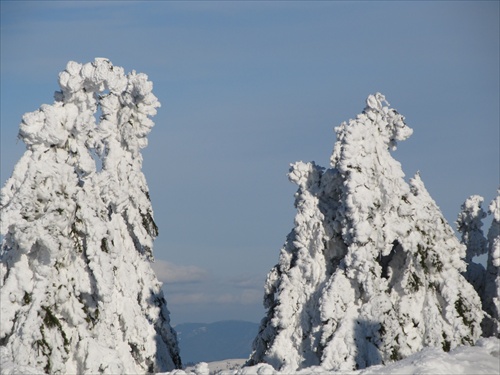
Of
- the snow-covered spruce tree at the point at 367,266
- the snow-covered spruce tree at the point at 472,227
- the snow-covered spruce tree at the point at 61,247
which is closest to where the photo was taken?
the snow-covered spruce tree at the point at 61,247

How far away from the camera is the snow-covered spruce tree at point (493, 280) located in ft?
175

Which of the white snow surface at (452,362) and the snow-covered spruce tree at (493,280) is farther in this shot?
the snow-covered spruce tree at (493,280)

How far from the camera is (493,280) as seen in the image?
55688mm

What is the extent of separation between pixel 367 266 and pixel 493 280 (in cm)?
877

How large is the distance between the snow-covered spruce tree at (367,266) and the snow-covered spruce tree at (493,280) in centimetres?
163

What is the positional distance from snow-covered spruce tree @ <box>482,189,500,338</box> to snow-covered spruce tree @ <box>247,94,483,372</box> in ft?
5.35

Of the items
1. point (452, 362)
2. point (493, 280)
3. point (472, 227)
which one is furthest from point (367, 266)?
point (452, 362)

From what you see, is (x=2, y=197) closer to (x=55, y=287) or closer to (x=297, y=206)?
(x=55, y=287)

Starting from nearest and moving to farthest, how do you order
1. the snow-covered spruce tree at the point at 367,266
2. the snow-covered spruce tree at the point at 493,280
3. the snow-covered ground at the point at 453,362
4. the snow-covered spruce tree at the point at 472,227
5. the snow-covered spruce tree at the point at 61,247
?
the snow-covered ground at the point at 453,362 → the snow-covered spruce tree at the point at 61,247 → the snow-covered spruce tree at the point at 367,266 → the snow-covered spruce tree at the point at 493,280 → the snow-covered spruce tree at the point at 472,227

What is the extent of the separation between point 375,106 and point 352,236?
19.4 feet

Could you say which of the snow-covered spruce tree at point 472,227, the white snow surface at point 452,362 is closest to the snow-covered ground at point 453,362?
the white snow surface at point 452,362

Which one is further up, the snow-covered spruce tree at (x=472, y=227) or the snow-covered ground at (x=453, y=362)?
the snow-covered spruce tree at (x=472, y=227)

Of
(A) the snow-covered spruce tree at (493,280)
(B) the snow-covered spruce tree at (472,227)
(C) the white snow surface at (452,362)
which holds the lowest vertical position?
(C) the white snow surface at (452,362)

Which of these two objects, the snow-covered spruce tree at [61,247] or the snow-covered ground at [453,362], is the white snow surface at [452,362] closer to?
the snow-covered ground at [453,362]
